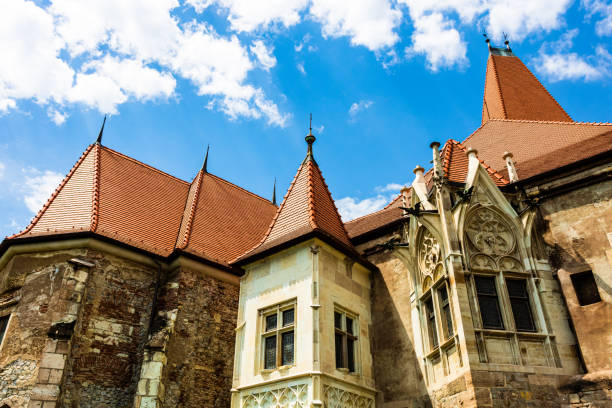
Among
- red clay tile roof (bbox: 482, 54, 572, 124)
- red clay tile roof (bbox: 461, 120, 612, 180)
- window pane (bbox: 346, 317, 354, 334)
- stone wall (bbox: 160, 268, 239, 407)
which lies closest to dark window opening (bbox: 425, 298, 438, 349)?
Result: window pane (bbox: 346, 317, 354, 334)

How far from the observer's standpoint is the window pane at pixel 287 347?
10.8 meters

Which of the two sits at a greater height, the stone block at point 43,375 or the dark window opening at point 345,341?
the dark window opening at point 345,341

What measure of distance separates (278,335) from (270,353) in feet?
1.49

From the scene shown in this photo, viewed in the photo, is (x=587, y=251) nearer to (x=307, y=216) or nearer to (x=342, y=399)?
(x=342, y=399)

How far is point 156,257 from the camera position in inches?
562

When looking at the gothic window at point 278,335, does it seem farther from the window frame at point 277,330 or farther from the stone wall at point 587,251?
the stone wall at point 587,251

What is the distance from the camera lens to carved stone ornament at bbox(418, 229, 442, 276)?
10828 mm

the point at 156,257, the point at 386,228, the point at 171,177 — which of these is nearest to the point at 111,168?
the point at 171,177

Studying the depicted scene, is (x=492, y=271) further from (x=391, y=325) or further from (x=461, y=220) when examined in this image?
(x=391, y=325)

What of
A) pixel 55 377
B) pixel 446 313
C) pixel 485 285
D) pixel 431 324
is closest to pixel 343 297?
pixel 431 324

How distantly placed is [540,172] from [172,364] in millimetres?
9838

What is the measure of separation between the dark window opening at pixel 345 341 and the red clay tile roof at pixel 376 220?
2945 millimetres

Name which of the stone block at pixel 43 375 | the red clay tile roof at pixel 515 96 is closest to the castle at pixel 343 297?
the stone block at pixel 43 375

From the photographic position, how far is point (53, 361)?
11258 millimetres
